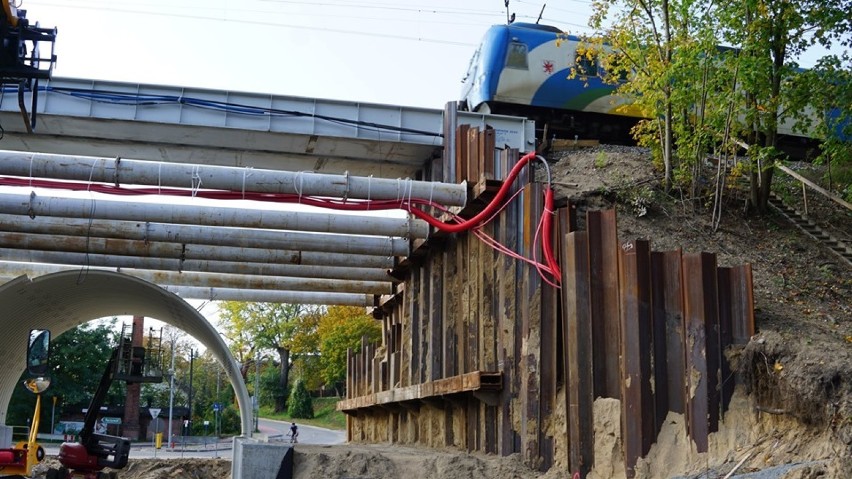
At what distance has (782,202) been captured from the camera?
1772 centimetres

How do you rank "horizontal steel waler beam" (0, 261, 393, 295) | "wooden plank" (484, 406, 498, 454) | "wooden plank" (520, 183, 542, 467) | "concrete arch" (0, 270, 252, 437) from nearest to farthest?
"wooden plank" (520, 183, 542, 467)
"wooden plank" (484, 406, 498, 454)
"concrete arch" (0, 270, 252, 437)
"horizontal steel waler beam" (0, 261, 393, 295)

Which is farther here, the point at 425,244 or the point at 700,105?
the point at 425,244

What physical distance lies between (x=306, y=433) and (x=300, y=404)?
11.1m

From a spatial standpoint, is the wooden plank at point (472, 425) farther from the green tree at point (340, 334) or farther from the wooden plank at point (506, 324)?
the green tree at point (340, 334)

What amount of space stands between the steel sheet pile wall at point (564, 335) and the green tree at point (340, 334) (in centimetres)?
3790

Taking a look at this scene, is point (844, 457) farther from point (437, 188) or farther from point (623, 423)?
point (437, 188)

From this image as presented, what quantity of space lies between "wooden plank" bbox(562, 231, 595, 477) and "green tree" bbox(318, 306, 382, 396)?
42.9 m

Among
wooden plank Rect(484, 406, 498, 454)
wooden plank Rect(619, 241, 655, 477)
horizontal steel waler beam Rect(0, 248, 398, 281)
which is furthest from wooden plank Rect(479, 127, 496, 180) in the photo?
horizontal steel waler beam Rect(0, 248, 398, 281)

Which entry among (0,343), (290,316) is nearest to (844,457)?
(0,343)

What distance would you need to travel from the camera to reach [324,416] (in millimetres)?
64625

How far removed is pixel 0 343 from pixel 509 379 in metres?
9.40

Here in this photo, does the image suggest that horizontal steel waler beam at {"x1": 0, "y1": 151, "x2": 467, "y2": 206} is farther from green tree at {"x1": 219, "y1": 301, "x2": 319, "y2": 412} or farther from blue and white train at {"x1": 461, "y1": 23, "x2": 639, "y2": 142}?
green tree at {"x1": 219, "y1": 301, "x2": 319, "y2": 412}

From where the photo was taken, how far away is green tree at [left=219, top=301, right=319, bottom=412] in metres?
66.6

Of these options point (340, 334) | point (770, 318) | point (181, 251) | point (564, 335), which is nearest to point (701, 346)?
point (770, 318)
